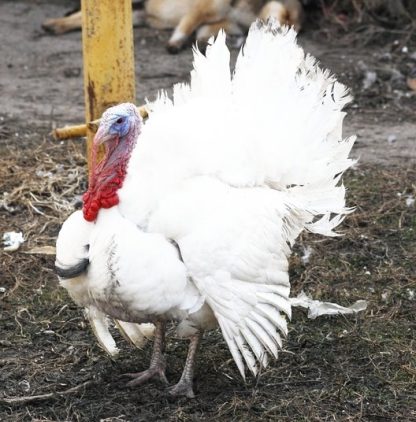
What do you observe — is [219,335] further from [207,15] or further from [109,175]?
[207,15]

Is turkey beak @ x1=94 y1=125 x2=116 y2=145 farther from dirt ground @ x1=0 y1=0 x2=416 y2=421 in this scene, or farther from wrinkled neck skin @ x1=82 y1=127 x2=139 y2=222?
dirt ground @ x1=0 y1=0 x2=416 y2=421

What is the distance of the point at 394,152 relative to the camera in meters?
7.25

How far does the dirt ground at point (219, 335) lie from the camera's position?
14.0 feet

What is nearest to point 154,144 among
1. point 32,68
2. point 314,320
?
point 314,320

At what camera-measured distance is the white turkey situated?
13.0 ft

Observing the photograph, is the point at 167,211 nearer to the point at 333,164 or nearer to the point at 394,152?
the point at 333,164

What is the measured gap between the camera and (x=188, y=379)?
171 inches

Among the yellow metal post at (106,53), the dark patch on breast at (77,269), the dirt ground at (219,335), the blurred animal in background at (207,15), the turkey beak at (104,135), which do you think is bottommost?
the blurred animal in background at (207,15)

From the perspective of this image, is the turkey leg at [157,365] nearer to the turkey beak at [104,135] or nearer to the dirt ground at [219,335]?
the dirt ground at [219,335]

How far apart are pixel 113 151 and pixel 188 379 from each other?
1.06m

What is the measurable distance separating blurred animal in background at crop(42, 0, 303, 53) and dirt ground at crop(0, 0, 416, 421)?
1765 millimetres

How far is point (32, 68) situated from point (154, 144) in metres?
5.22

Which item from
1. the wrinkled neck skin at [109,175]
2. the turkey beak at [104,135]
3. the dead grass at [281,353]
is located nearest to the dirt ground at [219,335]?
the dead grass at [281,353]

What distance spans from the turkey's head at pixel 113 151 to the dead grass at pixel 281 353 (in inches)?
34.2
